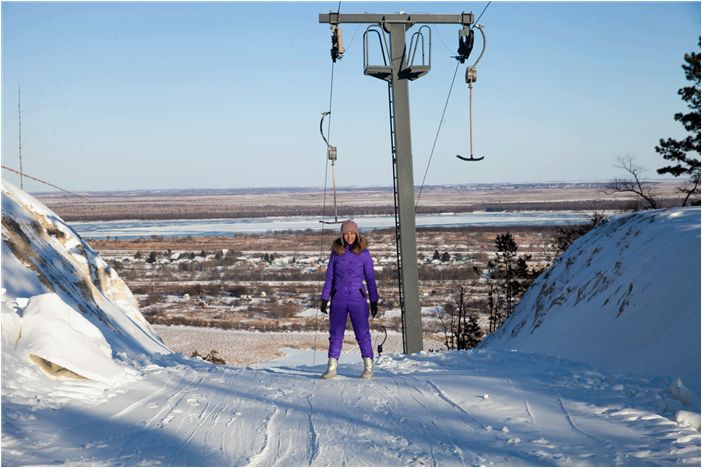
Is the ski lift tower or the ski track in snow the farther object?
the ski lift tower

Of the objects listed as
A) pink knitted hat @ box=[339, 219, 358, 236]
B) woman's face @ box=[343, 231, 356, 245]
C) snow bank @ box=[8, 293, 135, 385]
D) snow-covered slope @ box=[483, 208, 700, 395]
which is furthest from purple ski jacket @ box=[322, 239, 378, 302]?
snow-covered slope @ box=[483, 208, 700, 395]

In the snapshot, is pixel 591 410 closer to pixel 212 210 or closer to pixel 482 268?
pixel 482 268

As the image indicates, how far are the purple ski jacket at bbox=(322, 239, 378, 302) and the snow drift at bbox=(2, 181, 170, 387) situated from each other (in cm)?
265

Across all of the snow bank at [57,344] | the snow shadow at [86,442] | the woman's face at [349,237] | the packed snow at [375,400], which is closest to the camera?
the snow shadow at [86,442]

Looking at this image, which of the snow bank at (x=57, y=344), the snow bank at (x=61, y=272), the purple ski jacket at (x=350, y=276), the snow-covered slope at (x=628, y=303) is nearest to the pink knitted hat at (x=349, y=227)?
the purple ski jacket at (x=350, y=276)

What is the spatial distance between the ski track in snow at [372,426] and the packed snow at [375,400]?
0.02 m

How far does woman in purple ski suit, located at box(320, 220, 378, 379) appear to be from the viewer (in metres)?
8.59

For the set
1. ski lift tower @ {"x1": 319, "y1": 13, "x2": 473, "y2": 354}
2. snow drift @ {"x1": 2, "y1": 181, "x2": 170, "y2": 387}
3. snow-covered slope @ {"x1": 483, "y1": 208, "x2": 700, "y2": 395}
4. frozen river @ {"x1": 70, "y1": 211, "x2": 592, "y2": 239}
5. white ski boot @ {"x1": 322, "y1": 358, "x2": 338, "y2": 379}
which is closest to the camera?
snow-covered slope @ {"x1": 483, "y1": 208, "x2": 700, "y2": 395}

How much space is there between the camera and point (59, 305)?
8.72 m

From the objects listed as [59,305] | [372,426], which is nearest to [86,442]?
[372,426]

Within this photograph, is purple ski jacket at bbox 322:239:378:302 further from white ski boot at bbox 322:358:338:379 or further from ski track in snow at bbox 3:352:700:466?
ski track in snow at bbox 3:352:700:466

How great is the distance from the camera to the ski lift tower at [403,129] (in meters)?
13.4

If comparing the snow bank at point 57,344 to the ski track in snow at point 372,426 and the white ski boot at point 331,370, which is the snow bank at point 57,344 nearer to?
the ski track in snow at point 372,426

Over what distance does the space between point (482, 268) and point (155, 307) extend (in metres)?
36.1
